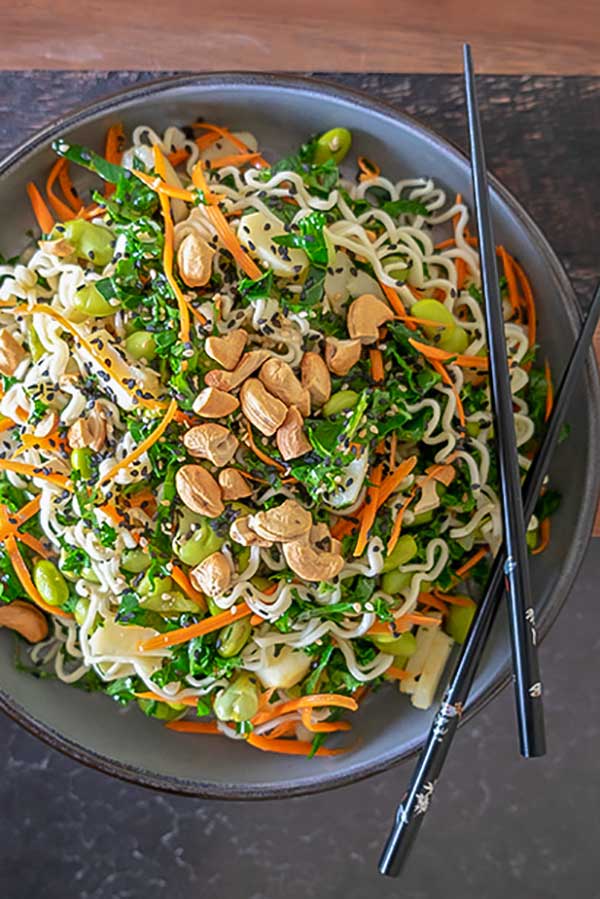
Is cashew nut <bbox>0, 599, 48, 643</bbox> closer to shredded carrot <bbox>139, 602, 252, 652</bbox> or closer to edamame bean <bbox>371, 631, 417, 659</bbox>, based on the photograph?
shredded carrot <bbox>139, 602, 252, 652</bbox>

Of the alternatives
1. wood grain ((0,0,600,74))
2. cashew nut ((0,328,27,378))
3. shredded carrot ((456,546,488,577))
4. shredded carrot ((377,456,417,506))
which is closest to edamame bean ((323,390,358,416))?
shredded carrot ((377,456,417,506))

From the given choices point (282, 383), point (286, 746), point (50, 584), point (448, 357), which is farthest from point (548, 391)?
point (50, 584)

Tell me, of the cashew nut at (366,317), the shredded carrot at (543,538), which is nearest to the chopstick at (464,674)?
the shredded carrot at (543,538)

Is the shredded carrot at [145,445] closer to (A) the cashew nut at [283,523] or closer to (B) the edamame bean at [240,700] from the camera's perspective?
(A) the cashew nut at [283,523]

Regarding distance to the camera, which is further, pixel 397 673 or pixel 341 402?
pixel 397 673

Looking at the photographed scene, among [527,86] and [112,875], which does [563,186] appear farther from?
[112,875]

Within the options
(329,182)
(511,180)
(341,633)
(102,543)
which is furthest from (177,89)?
(341,633)

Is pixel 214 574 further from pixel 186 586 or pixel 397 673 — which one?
pixel 397 673
